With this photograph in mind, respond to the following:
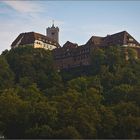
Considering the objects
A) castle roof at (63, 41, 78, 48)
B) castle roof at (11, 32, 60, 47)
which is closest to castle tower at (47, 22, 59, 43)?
castle roof at (11, 32, 60, 47)

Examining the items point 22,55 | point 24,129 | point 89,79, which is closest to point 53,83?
point 89,79

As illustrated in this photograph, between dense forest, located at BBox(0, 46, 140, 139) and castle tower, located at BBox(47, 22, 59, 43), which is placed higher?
castle tower, located at BBox(47, 22, 59, 43)

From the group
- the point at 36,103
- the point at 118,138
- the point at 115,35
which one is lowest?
the point at 118,138

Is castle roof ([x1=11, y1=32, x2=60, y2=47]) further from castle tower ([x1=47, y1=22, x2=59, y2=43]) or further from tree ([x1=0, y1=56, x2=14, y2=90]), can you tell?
tree ([x1=0, y1=56, x2=14, y2=90])

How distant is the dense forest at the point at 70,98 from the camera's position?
76.7 m

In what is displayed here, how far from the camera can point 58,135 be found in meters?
73.0

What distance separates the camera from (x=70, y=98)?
8375cm

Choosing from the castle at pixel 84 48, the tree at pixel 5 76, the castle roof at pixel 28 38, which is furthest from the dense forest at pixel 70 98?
the castle roof at pixel 28 38

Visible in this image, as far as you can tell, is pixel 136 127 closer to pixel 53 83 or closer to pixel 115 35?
pixel 53 83

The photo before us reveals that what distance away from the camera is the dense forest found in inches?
3019

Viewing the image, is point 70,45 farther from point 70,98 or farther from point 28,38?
point 70,98

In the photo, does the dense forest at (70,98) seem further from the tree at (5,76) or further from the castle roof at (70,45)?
the castle roof at (70,45)

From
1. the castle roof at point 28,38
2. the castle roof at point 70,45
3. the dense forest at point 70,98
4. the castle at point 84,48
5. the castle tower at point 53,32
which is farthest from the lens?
the castle tower at point 53,32

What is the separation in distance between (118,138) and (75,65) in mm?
49291
